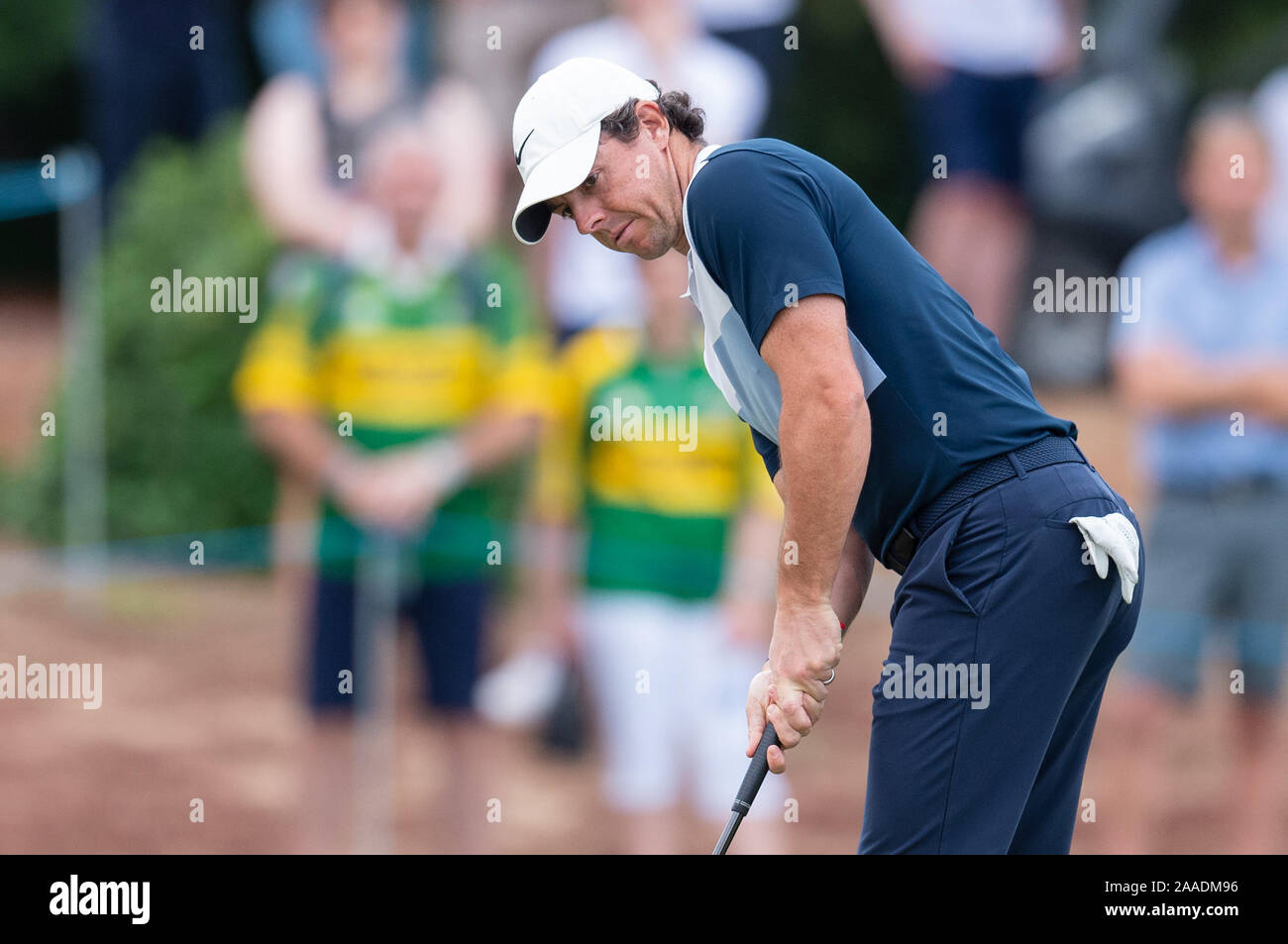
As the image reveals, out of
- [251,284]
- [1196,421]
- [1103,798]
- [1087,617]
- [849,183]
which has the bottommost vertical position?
[1103,798]

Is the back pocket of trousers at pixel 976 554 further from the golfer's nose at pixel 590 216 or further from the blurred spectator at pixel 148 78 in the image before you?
the blurred spectator at pixel 148 78

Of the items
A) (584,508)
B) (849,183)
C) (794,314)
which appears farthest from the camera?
(584,508)

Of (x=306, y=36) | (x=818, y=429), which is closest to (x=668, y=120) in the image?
(x=818, y=429)

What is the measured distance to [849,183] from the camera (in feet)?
10.2

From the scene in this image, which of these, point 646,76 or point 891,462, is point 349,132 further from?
point 891,462

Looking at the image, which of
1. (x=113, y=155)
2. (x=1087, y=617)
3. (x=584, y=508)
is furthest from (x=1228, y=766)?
(x=113, y=155)

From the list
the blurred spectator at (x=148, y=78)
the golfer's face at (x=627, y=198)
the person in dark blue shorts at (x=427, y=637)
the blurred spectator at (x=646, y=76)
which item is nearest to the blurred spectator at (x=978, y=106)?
the blurred spectator at (x=646, y=76)

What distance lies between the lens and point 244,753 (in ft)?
23.9

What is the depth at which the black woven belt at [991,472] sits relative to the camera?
3.04 m

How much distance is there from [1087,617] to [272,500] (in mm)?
6945

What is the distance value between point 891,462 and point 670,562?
2.79m

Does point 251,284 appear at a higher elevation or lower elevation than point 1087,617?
higher

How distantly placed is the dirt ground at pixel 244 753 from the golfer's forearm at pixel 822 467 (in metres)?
3.38

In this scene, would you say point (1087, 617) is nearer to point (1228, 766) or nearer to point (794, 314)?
point (794, 314)
